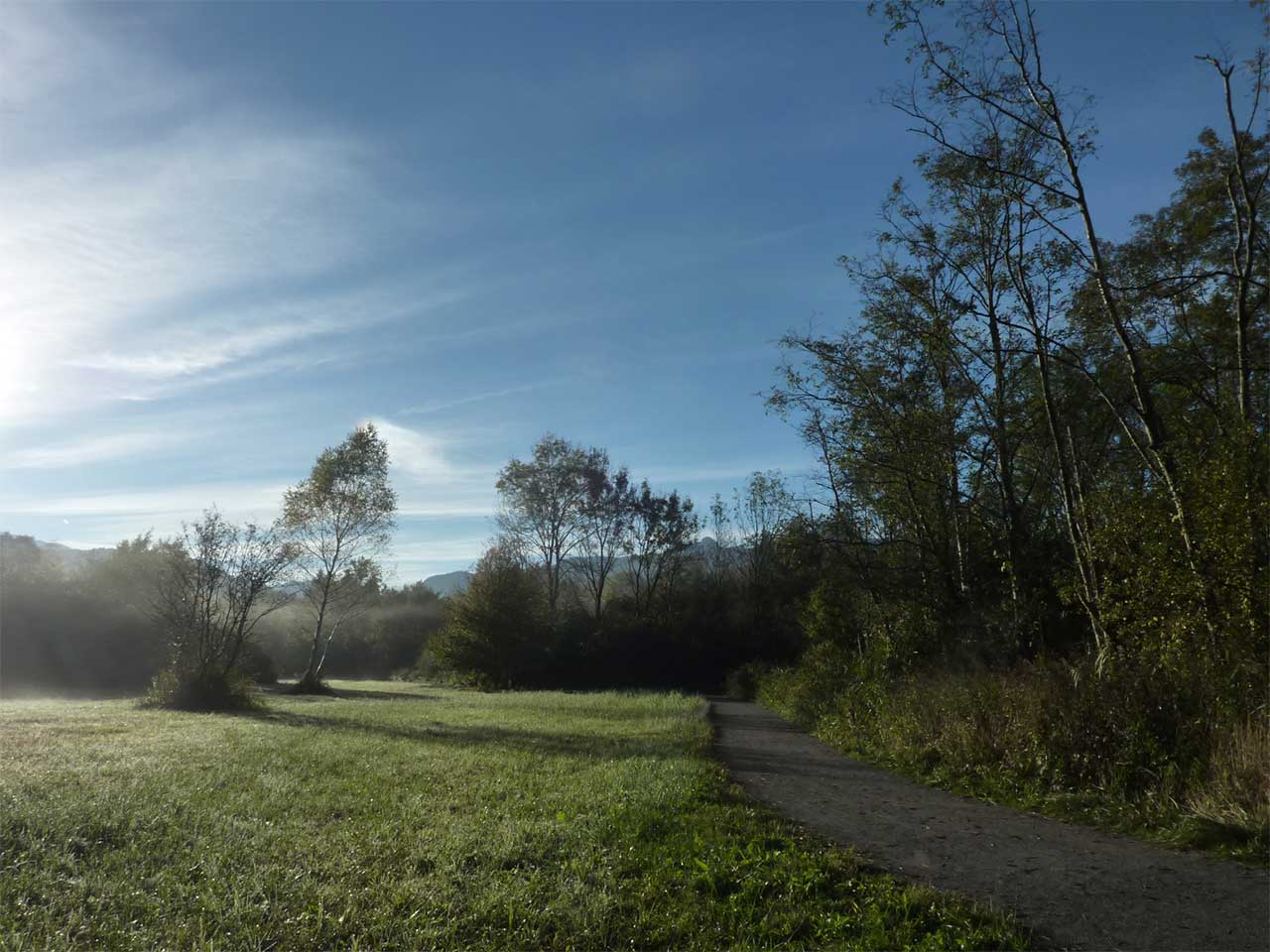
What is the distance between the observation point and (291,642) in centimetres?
4109

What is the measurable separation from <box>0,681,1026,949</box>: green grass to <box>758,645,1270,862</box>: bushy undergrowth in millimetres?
2921

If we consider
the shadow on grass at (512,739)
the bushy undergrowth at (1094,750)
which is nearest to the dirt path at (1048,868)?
the bushy undergrowth at (1094,750)

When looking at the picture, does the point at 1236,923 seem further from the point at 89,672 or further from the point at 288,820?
the point at 89,672

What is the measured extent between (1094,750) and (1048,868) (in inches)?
112

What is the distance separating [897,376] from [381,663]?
3863 centimetres

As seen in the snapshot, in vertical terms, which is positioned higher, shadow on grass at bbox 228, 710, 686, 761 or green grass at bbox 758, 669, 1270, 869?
green grass at bbox 758, 669, 1270, 869

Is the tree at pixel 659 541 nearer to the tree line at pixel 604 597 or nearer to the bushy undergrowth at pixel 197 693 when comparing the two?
the tree line at pixel 604 597

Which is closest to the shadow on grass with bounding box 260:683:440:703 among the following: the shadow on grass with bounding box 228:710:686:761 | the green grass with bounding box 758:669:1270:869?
the shadow on grass with bounding box 228:710:686:761

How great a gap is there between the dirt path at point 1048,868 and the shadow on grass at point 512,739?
2.16 metres

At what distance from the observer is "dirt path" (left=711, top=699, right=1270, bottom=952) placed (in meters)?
3.96

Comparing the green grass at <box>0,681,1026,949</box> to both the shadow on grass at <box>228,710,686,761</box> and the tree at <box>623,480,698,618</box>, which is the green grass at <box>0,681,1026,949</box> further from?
the tree at <box>623,480,698,618</box>

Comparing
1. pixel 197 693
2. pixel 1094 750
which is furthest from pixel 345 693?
pixel 1094 750

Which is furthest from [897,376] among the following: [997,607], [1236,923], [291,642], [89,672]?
[291,642]

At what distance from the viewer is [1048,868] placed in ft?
16.3
